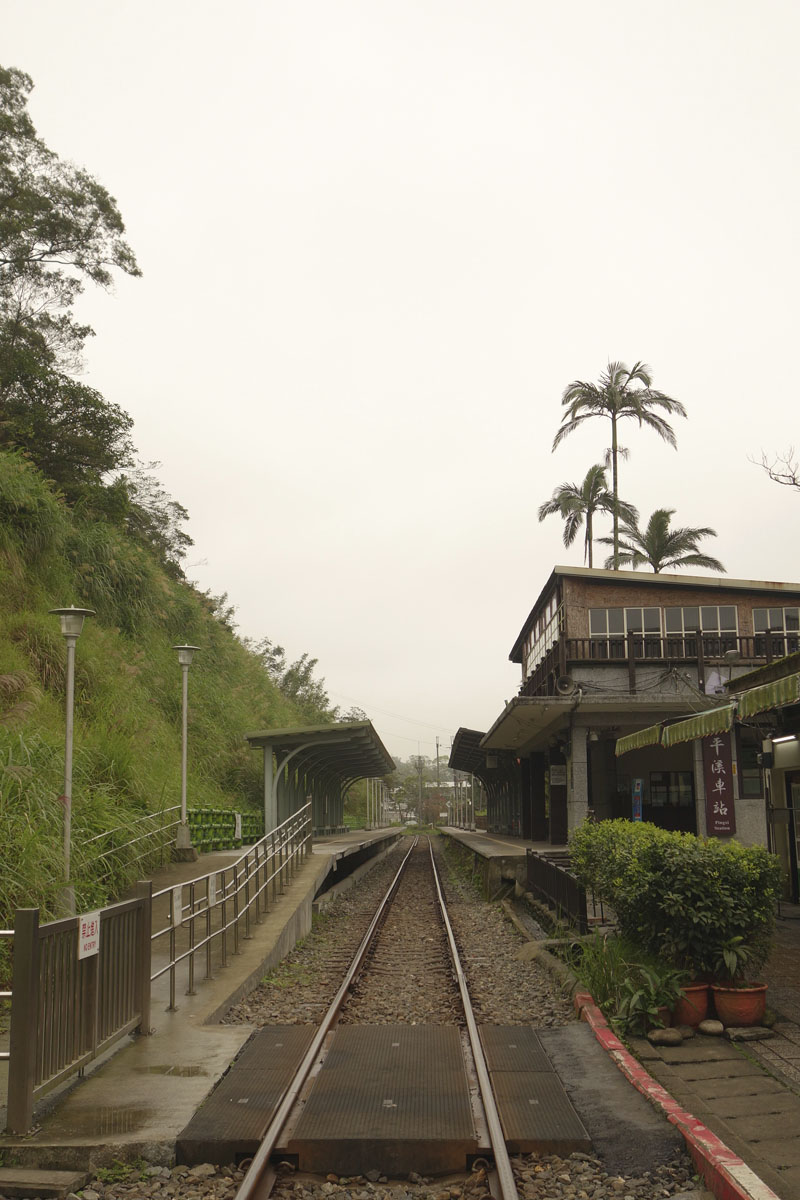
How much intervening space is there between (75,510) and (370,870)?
50.7ft

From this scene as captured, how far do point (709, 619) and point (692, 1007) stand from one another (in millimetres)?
21573

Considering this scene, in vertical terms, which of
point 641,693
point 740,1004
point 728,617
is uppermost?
point 728,617

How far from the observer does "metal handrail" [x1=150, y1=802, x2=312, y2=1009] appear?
8.51 meters

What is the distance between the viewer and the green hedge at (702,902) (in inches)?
291

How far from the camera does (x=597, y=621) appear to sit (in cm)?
2752

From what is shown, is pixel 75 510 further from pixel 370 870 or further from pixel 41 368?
pixel 370 870

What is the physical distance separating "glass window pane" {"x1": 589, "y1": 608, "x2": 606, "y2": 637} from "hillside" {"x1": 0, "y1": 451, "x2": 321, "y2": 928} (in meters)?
11.3

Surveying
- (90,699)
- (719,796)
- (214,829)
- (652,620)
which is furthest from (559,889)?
(652,620)

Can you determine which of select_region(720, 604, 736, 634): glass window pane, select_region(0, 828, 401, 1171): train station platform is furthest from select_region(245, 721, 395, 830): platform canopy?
select_region(0, 828, 401, 1171): train station platform

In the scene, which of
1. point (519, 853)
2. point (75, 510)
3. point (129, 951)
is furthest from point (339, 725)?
point (129, 951)

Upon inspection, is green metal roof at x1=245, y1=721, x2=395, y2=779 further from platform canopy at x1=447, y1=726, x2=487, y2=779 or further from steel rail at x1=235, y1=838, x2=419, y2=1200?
steel rail at x1=235, y1=838, x2=419, y2=1200

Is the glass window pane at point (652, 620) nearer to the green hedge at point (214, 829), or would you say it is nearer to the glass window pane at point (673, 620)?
the glass window pane at point (673, 620)

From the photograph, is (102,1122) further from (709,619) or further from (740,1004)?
(709,619)

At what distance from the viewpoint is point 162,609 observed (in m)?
28.5
